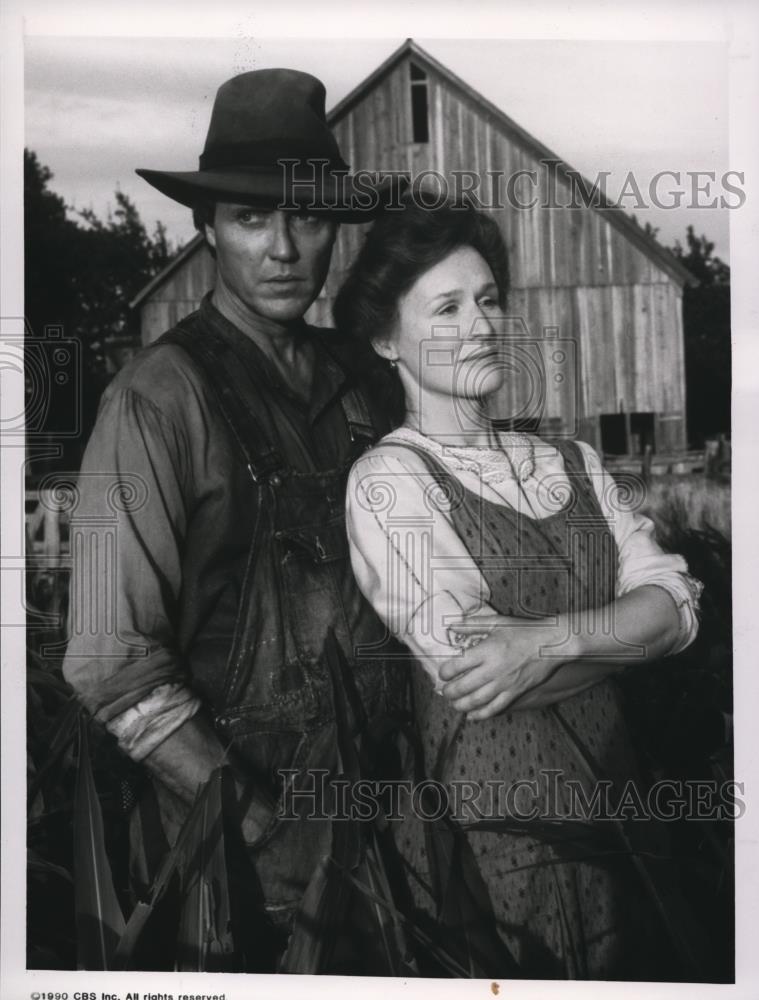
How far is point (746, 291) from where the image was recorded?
2.49m

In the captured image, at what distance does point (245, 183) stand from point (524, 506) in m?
0.95

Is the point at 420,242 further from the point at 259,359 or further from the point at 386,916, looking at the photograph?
the point at 386,916

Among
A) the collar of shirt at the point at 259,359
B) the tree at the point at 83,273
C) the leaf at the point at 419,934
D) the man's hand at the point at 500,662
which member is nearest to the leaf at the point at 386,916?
the leaf at the point at 419,934

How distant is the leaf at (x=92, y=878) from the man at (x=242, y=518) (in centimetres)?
10

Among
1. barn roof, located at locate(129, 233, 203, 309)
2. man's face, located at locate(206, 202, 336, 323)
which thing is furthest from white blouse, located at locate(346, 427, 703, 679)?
barn roof, located at locate(129, 233, 203, 309)

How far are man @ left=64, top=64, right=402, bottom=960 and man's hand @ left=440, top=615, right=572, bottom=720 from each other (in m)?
0.17

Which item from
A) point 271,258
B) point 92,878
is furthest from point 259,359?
point 92,878

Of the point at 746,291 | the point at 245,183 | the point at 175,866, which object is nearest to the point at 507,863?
the point at 175,866

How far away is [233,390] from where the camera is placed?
7.97ft

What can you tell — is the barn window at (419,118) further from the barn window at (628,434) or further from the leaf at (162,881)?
the leaf at (162,881)

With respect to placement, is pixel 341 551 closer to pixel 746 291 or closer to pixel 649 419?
pixel 649 419

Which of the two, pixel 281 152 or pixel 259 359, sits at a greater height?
pixel 281 152

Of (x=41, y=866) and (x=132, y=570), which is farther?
(x=41, y=866)

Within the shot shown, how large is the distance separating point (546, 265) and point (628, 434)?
0.42 metres
